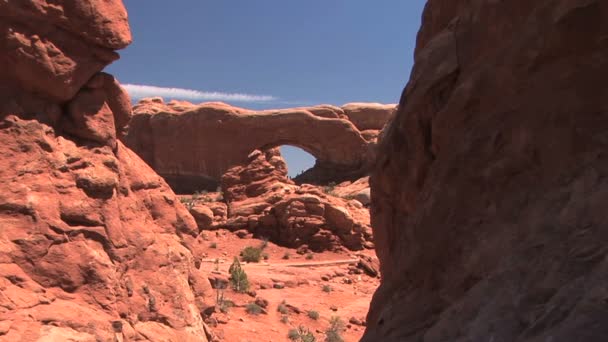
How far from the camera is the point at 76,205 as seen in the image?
580 cm

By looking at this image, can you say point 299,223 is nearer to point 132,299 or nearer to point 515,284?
point 132,299

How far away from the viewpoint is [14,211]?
5.33 meters

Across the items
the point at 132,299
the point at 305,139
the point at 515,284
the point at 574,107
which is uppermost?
the point at 305,139

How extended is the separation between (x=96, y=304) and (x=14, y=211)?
1.22 metres

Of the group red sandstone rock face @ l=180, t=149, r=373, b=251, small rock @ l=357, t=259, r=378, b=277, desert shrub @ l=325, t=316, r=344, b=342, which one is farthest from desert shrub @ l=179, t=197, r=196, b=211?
desert shrub @ l=325, t=316, r=344, b=342

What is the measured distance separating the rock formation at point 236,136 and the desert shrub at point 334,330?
14.6 metres

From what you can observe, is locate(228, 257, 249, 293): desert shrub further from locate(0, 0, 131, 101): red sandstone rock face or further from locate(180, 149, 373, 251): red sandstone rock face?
locate(0, 0, 131, 101): red sandstone rock face

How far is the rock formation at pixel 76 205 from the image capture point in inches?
203

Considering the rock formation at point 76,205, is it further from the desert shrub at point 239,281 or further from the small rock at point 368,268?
the small rock at point 368,268

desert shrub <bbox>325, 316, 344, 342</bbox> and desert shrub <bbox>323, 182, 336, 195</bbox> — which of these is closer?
desert shrub <bbox>325, 316, 344, 342</bbox>

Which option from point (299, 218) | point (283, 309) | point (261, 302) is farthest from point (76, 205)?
point (299, 218)

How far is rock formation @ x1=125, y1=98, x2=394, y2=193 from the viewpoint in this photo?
25.6m

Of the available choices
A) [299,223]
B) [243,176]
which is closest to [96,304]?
[299,223]

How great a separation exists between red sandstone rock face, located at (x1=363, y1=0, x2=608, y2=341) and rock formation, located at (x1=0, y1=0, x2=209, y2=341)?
9.05ft
